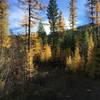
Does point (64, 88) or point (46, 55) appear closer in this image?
point (64, 88)

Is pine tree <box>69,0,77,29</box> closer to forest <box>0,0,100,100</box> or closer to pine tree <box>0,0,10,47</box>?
forest <box>0,0,100,100</box>

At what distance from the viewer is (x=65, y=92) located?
131 ft

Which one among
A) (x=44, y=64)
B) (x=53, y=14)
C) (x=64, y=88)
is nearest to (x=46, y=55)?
(x=44, y=64)

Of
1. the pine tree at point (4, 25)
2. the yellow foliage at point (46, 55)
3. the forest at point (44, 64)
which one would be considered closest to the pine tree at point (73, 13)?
the forest at point (44, 64)

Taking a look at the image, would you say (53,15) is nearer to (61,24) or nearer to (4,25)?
(61,24)

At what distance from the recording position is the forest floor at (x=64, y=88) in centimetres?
3669

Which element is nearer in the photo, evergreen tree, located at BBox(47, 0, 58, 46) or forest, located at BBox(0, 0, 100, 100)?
forest, located at BBox(0, 0, 100, 100)

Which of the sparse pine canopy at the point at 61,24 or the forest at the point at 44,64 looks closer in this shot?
the forest at the point at 44,64

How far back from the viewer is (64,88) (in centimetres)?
4266

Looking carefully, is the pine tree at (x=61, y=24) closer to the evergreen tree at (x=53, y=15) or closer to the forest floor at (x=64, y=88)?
the evergreen tree at (x=53, y=15)

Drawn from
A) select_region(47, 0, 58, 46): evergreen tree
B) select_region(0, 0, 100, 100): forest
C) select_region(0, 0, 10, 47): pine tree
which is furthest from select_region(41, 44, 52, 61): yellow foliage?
select_region(0, 0, 10, 47): pine tree

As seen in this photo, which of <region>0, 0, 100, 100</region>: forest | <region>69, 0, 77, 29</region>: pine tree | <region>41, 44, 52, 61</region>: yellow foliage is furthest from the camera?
<region>69, 0, 77, 29</region>: pine tree

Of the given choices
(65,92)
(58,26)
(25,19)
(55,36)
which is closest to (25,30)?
(25,19)

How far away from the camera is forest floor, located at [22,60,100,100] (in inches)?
1444
